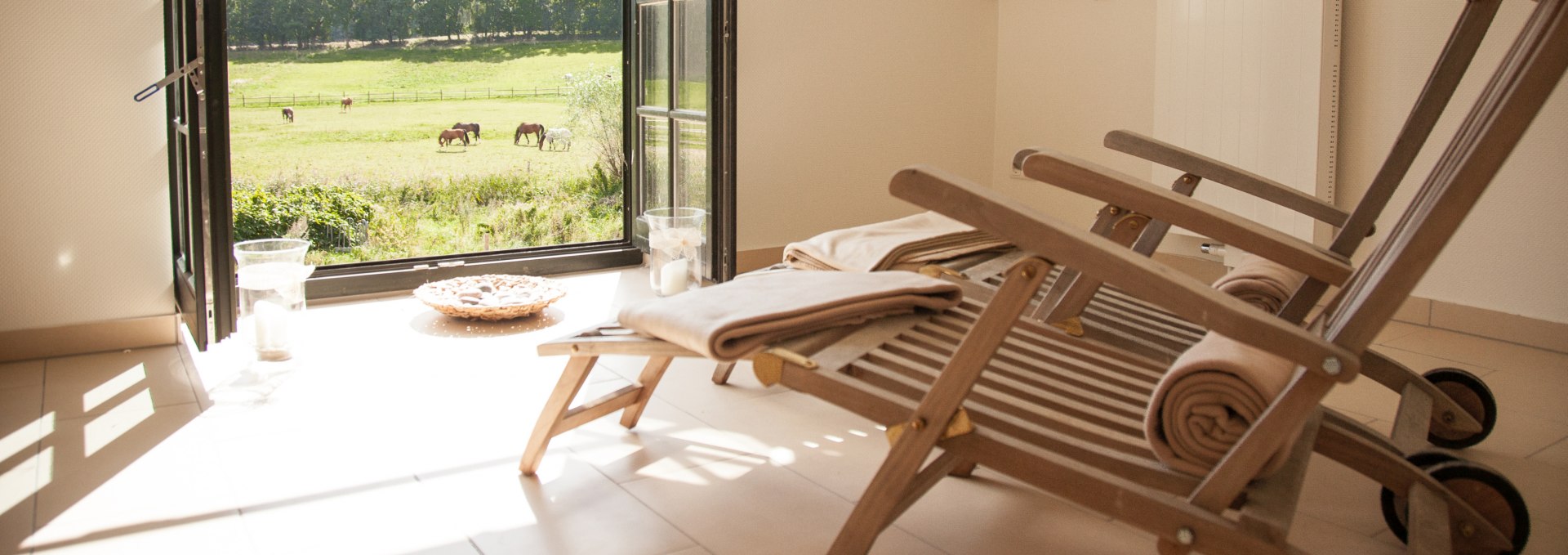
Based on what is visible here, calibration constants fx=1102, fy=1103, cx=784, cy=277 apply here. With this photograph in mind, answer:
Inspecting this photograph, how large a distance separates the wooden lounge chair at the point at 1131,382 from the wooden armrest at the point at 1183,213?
24 mm

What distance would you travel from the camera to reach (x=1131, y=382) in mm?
1812

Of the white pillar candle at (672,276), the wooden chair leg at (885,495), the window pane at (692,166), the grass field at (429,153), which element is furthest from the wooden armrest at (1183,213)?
the grass field at (429,153)

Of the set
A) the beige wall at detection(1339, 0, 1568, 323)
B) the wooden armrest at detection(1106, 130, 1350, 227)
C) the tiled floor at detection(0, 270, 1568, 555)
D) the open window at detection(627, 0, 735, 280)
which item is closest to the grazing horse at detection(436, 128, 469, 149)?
the open window at detection(627, 0, 735, 280)

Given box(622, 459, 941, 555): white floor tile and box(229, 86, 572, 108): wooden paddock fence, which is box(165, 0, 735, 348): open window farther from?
box(622, 459, 941, 555): white floor tile

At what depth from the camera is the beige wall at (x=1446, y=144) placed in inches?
121

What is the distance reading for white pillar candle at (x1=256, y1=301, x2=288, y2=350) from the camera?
2719 millimetres

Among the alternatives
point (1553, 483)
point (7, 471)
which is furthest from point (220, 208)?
point (1553, 483)

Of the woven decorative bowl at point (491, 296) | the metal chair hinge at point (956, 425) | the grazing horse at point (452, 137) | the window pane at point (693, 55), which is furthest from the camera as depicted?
Result: the grazing horse at point (452, 137)

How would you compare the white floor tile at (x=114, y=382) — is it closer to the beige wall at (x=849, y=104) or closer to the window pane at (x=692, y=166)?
the window pane at (x=692, y=166)

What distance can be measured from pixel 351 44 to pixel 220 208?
4188 mm

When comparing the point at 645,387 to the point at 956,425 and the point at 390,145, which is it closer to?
the point at 956,425

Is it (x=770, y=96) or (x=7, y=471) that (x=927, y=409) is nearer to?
(x=7, y=471)

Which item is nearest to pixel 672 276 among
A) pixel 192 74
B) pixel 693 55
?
pixel 693 55

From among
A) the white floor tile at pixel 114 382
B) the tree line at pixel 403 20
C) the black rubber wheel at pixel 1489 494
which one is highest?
the tree line at pixel 403 20
